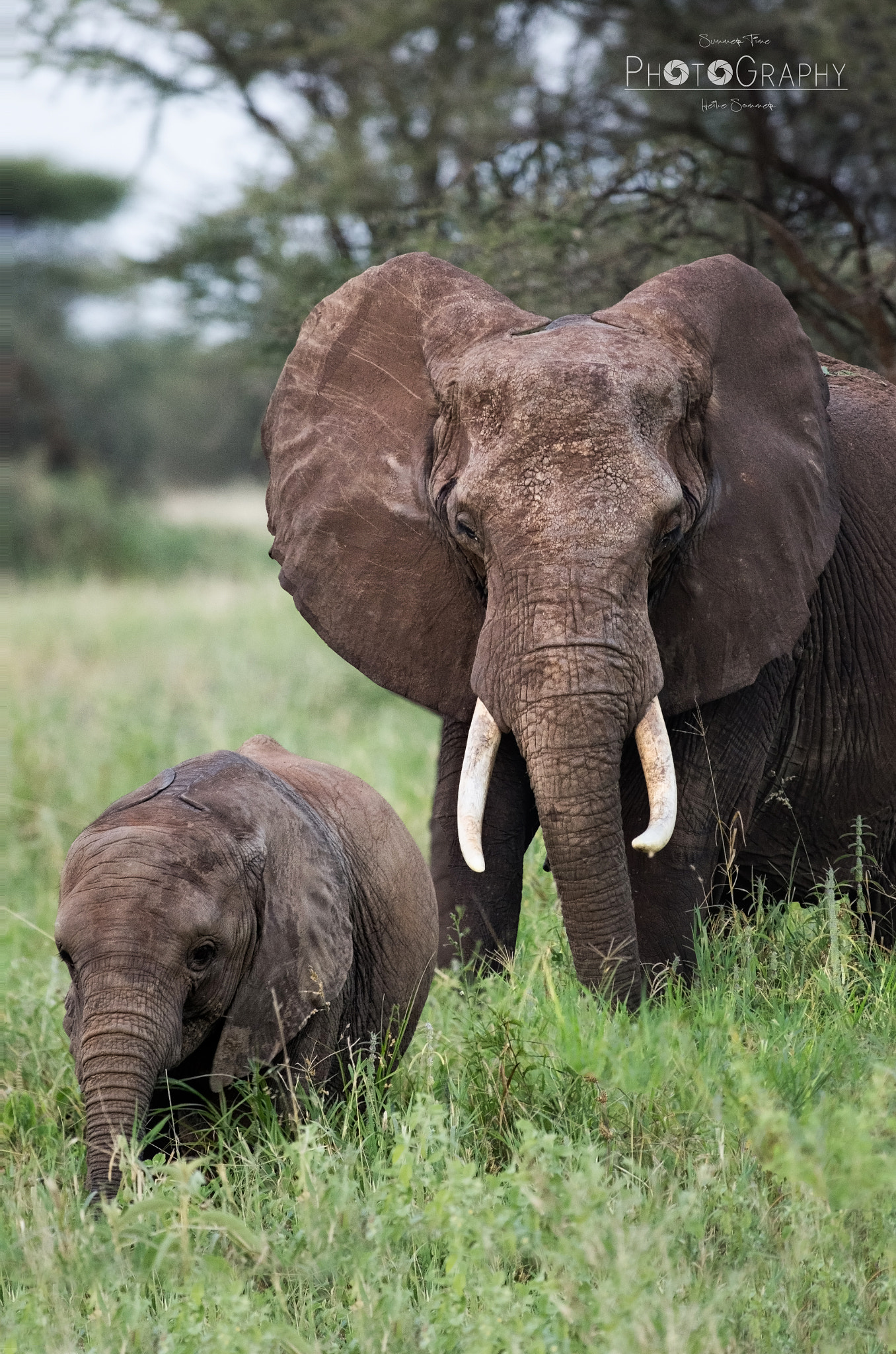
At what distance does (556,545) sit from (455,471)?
1.75 feet

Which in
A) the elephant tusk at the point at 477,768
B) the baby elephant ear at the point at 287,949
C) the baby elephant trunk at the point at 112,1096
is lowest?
the baby elephant trunk at the point at 112,1096

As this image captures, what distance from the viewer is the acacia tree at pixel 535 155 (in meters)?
7.56

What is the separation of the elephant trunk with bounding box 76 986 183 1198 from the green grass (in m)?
0.08

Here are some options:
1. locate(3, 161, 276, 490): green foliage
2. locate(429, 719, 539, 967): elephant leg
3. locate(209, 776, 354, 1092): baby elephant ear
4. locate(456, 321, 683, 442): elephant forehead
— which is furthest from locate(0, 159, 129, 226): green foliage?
locate(209, 776, 354, 1092): baby elephant ear

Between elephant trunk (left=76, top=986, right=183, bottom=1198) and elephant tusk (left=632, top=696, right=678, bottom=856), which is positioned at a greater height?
elephant tusk (left=632, top=696, right=678, bottom=856)

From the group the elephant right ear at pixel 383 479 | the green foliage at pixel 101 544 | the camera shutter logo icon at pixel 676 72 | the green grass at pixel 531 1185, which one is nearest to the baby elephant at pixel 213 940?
the green grass at pixel 531 1185

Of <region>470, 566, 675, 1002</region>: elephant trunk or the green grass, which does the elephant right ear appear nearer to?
<region>470, 566, 675, 1002</region>: elephant trunk

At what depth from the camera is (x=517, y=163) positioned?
28.9ft

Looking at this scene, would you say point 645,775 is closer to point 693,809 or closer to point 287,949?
point 693,809

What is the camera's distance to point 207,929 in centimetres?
342

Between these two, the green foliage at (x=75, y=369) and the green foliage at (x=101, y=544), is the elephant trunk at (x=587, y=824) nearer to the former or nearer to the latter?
the green foliage at (x=101, y=544)

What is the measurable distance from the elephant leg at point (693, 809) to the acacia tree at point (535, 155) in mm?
2977

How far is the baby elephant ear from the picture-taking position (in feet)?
11.8

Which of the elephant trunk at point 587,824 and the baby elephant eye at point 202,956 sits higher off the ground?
the elephant trunk at point 587,824
